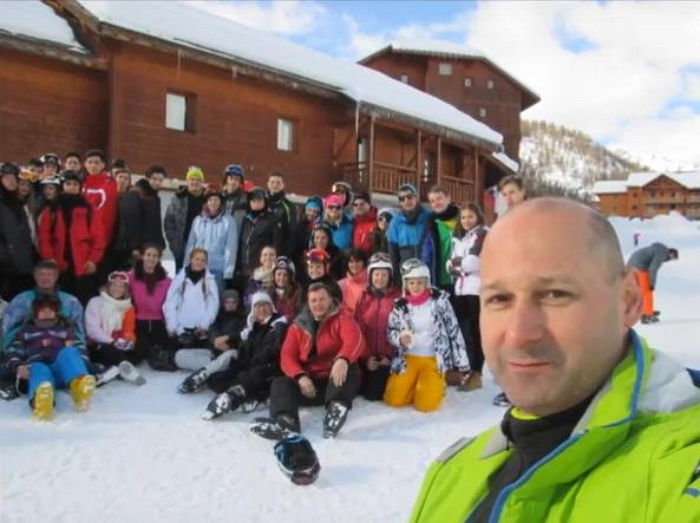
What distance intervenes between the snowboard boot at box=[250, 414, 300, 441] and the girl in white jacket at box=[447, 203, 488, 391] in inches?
74.6

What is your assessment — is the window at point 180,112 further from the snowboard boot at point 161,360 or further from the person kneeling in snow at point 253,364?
the person kneeling in snow at point 253,364

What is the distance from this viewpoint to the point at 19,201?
609 cm

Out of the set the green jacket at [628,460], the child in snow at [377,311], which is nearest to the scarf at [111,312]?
the child in snow at [377,311]

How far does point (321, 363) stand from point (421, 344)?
0.89m

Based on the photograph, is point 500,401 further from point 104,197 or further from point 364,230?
point 104,197

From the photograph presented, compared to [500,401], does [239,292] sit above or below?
above

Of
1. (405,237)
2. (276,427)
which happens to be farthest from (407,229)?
(276,427)

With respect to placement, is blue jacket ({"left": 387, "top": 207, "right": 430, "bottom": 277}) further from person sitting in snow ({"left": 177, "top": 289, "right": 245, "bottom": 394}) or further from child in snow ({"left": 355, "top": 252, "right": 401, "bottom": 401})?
person sitting in snow ({"left": 177, "top": 289, "right": 245, "bottom": 394})

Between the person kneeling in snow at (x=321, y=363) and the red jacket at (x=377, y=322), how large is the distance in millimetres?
421

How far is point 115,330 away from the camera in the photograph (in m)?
6.16

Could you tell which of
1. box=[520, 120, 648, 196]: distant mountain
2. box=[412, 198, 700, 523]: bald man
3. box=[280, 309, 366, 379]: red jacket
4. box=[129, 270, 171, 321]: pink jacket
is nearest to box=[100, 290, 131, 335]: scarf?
box=[129, 270, 171, 321]: pink jacket

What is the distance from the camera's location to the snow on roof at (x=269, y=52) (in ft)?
45.8

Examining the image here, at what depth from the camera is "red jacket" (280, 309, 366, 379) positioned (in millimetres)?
5375

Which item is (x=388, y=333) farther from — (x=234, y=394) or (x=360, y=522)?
(x=360, y=522)
